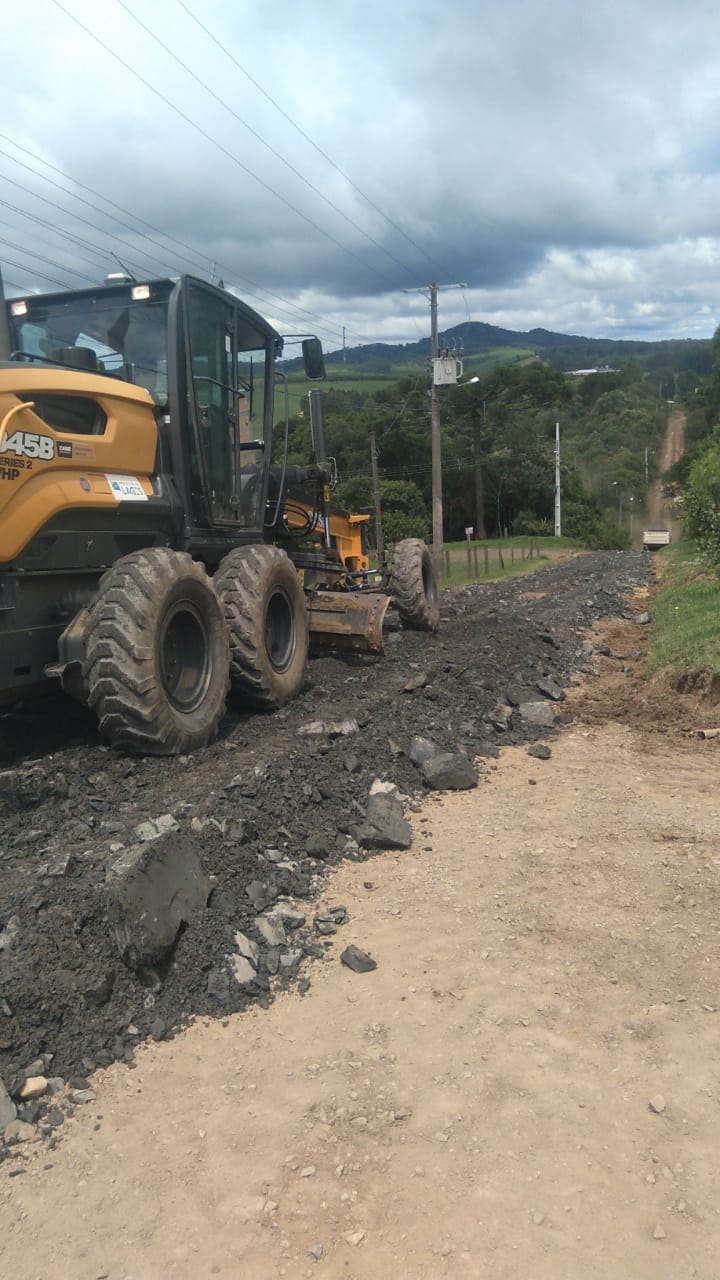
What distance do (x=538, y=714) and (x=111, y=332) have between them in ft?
14.5

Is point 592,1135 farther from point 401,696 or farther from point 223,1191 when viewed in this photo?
point 401,696

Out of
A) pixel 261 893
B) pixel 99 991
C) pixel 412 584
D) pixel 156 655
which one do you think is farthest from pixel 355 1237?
pixel 412 584

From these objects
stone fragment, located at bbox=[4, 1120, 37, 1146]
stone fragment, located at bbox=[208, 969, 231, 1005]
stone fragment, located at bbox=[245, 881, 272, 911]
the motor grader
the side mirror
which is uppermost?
the side mirror

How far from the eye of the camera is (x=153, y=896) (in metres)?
3.57

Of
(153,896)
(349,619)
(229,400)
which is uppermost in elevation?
(229,400)

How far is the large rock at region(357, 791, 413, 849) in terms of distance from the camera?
4.95 metres

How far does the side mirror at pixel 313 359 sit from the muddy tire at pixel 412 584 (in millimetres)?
2680

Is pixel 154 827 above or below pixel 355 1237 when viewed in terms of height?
above

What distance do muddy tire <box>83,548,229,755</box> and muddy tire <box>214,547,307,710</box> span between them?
442mm

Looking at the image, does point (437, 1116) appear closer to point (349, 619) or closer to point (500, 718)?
point (500, 718)

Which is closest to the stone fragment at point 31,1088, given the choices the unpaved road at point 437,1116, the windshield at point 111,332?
the unpaved road at point 437,1116

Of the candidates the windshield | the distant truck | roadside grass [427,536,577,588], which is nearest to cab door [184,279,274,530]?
the windshield

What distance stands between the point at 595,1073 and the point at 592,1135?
0.95ft

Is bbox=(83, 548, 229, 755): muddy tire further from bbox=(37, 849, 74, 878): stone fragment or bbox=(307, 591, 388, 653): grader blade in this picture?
bbox=(307, 591, 388, 653): grader blade
